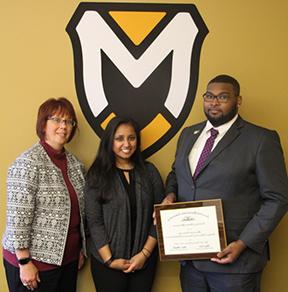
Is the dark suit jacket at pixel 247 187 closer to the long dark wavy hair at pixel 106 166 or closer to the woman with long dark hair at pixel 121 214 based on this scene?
the woman with long dark hair at pixel 121 214

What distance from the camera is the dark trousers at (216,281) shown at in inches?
71.8

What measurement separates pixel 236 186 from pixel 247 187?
0.22ft

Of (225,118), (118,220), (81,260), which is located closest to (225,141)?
(225,118)

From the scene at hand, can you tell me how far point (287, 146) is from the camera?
2443mm

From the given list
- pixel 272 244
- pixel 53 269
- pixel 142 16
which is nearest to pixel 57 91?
pixel 142 16

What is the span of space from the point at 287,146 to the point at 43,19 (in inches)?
70.3

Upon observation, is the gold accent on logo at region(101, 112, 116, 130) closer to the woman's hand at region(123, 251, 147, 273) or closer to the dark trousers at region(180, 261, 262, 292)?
the woman's hand at region(123, 251, 147, 273)

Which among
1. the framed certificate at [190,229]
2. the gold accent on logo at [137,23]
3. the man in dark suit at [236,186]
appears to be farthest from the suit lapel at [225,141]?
the gold accent on logo at [137,23]

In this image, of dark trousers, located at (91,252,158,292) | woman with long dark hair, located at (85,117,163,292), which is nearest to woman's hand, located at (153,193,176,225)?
woman with long dark hair, located at (85,117,163,292)

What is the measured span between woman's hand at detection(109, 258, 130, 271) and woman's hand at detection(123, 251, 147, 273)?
22mm

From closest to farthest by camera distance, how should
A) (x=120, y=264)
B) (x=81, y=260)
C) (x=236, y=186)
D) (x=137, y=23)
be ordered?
1. (x=236, y=186)
2. (x=120, y=264)
3. (x=81, y=260)
4. (x=137, y=23)

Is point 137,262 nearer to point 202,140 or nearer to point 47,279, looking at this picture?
point 47,279

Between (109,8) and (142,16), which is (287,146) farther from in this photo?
(109,8)

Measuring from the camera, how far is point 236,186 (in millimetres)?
1831
